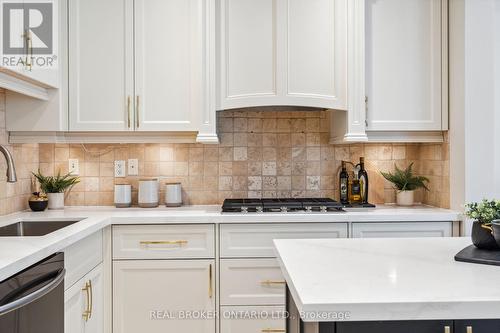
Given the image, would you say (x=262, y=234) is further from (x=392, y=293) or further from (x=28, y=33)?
(x=28, y=33)

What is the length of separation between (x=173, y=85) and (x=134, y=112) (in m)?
0.29

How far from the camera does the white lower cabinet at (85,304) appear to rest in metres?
1.81

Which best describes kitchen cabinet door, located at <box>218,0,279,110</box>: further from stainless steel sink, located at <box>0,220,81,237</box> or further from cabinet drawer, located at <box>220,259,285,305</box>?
stainless steel sink, located at <box>0,220,81,237</box>

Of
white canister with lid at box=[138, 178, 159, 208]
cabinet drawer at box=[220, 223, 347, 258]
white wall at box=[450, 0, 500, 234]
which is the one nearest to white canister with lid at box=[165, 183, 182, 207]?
white canister with lid at box=[138, 178, 159, 208]

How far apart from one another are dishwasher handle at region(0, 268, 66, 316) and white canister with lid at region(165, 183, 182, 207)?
1116mm

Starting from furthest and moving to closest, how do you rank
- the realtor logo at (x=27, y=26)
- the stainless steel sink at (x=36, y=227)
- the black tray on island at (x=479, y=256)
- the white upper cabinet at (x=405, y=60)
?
Answer: the white upper cabinet at (x=405, y=60), the stainless steel sink at (x=36, y=227), the realtor logo at (x=27, y=26), the black tray on island at (x=479, y=256)

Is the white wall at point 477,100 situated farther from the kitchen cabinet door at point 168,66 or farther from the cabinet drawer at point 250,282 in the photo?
the kitchen cabinet door at point 168,66

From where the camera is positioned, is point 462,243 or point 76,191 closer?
point 462,243

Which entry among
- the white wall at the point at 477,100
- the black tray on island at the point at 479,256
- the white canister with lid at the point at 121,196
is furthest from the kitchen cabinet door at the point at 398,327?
the white canister with lid at the point at 121,196

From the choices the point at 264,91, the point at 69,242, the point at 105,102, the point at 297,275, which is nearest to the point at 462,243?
the point at 297,275

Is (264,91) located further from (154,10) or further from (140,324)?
(140,324)

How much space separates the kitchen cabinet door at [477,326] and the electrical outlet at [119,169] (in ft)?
7.74

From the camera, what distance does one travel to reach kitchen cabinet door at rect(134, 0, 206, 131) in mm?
2484

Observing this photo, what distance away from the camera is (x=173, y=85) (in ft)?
8.21
